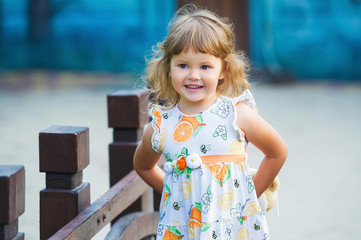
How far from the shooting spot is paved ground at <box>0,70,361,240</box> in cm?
424

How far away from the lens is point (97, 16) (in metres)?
12.3

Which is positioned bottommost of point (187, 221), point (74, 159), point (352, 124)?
point (352, 124)

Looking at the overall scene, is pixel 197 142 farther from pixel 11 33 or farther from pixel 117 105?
pixel 11 33

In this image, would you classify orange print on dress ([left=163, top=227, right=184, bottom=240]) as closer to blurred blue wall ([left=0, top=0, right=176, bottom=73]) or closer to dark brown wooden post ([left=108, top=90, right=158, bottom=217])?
dark brown wooden post ([left=108, top=90, right=158, bottom=217])

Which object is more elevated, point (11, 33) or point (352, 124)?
point (11, 33)

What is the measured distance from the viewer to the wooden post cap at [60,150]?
1972 mm

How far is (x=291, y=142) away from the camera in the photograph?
647 cm

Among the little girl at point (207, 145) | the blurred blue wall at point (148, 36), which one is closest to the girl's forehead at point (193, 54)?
the little girl at point (207, 145)

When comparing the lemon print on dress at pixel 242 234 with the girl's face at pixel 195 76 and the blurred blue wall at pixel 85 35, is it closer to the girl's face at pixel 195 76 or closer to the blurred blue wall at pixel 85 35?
the girl's face at pixel 195 76

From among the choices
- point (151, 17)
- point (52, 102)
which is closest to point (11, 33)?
point (151, 17)

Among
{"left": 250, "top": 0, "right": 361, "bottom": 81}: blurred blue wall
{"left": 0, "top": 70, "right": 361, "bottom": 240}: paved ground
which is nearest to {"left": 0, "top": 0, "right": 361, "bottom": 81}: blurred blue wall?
{"left": 250, "top": 0, "right": 361, "bottom": 81}: blurred blue wall

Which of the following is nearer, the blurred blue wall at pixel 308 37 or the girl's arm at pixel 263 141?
the girl's arm at pixel 263 141

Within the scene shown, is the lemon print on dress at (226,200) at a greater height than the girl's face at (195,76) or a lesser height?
lesser

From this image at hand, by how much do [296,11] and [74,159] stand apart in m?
9.91
